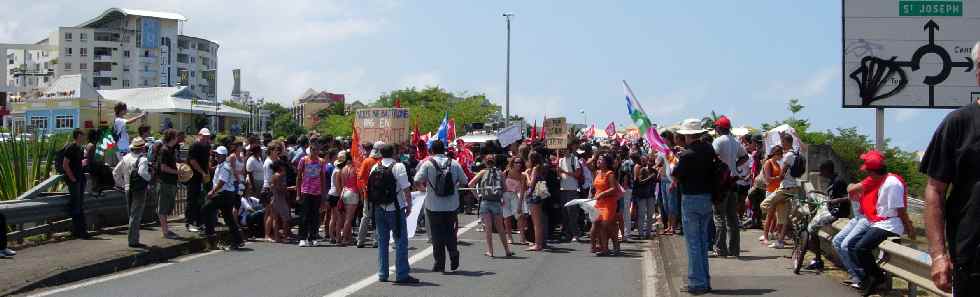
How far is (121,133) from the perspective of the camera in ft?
58.7

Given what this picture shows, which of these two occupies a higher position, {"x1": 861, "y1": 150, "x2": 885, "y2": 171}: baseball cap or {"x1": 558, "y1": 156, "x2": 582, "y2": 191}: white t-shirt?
{"x1": 861, "y1": 150, "x2": 885, "y2": 171}: baseball cap

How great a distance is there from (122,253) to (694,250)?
7405 mm

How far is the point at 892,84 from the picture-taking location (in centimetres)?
1543

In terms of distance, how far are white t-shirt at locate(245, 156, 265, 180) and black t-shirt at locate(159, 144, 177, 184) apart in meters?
1.35

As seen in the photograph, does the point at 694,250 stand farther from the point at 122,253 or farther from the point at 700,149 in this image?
the point at 122,253

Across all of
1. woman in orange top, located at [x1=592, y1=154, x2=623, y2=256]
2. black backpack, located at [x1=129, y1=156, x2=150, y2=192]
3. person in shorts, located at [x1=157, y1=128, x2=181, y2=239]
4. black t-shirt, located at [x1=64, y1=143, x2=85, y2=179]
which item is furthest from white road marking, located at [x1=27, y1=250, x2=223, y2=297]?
woman in orange top, located at [x1=592, y1=154, x2=623, y2=256]

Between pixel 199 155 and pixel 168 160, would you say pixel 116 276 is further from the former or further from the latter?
pixel 199 155

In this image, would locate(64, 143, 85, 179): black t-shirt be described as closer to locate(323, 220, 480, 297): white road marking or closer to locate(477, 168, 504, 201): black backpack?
locate(323, 220, 480, 297): white road marking

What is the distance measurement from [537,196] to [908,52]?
612cm

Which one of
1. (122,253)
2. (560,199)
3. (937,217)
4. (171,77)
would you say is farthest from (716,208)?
(171,77)

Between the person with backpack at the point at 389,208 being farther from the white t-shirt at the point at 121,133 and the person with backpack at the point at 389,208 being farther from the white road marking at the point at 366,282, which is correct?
the white t-shirt at the point at 121,133

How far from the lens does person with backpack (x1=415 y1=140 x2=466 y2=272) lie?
12188 mm

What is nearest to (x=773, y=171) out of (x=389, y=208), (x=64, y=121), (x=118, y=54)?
(x=389, y=208)

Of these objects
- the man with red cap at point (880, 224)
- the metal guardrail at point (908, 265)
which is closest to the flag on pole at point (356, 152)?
the man with red cap at point (880, 224)
